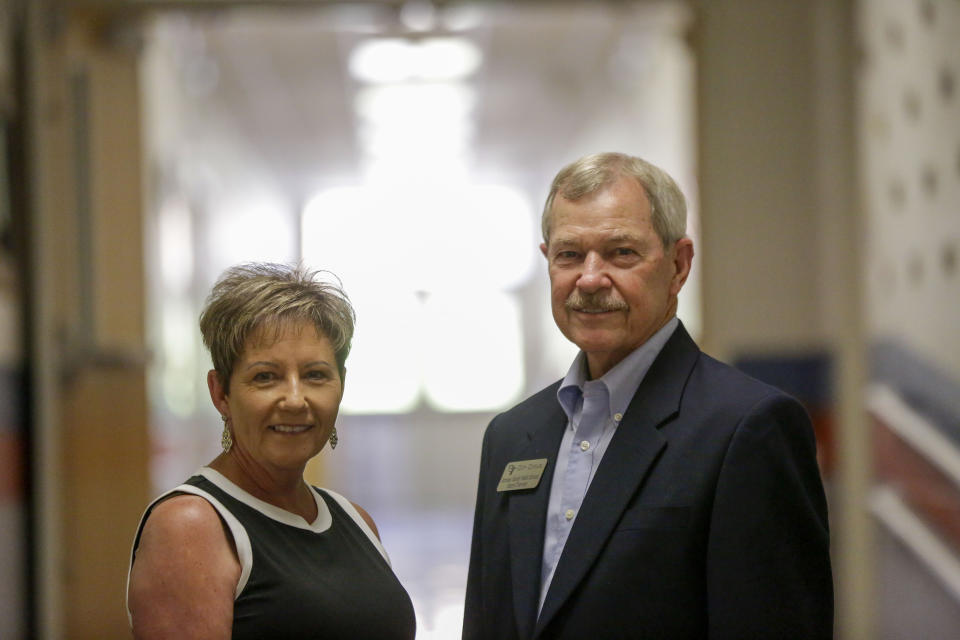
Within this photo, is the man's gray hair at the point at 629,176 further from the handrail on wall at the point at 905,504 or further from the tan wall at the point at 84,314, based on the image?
the tan wall at the point at 84,314

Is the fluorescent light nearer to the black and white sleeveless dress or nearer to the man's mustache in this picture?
the man's mustache

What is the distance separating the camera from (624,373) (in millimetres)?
1581

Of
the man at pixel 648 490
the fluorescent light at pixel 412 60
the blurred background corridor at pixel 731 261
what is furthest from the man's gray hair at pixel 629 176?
the fluorescent light at pixel 412 60

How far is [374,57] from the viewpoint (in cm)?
940

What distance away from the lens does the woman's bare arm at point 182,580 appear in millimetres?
1286

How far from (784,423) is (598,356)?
0.85 feet

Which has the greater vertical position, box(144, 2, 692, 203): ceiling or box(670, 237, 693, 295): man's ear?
Result: box(144, 2, 692, 203): ceiling

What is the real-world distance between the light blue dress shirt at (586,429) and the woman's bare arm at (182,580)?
444 millimetres

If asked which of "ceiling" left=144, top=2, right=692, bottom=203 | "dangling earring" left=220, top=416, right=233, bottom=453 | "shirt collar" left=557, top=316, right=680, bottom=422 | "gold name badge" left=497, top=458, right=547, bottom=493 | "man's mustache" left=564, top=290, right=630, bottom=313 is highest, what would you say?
"ceiling" left=144, top=2, right=692, bottom=203

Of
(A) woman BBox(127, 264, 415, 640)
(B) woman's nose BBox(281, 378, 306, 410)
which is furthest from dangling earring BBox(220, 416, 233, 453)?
(B) woman's nose BBox(281, 378, 306, 410)

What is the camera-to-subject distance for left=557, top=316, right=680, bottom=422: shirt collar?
158cm

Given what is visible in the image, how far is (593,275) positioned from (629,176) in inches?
5.3

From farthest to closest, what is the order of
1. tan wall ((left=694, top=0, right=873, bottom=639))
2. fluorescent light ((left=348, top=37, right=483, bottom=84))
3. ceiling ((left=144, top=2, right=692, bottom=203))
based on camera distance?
fluorescent light ((left=348, top=37, right=483, bottom=84)), ceiling ((left=144, top=2, right=692, bottom=203)), tan wall ((left=694, top=0, right=873, bottom=639))

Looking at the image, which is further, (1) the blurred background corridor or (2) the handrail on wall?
(1) the blurred background corridor
